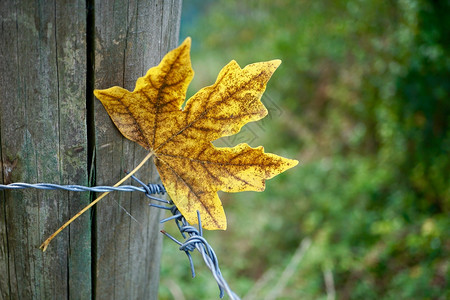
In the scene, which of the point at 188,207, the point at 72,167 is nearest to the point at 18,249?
the point at 72,167

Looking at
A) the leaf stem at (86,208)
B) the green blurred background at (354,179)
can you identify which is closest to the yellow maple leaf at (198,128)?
the leaf stem at (86,208)

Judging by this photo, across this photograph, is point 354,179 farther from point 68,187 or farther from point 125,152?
point 68,187


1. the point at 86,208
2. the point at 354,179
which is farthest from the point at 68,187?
the point at 354,179

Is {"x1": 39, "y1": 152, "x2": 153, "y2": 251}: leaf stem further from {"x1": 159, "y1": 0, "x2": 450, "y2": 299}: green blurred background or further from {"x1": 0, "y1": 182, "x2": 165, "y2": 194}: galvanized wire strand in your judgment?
{"x1": 159, "y1": 0, "x2": 450, "y2": 299}: green blurred background

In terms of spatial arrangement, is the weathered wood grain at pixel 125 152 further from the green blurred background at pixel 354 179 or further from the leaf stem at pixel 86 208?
the green blurred background at pixel 354 179

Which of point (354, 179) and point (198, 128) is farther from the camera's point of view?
point (354, 179)

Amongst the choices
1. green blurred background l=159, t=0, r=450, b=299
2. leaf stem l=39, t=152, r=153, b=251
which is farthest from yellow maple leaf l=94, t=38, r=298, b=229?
green blurred background l=159, t=0, r=450, b=299

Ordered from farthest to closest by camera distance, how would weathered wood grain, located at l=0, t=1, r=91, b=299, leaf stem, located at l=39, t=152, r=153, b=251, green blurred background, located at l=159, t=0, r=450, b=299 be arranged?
green blurred background, located at l=159, t=0, r=450, b=299 < leaf stem, located at l=39, t=152, r=153, b=251 < weathered wood grain, located at l=0, t=1, r=91, b=299
